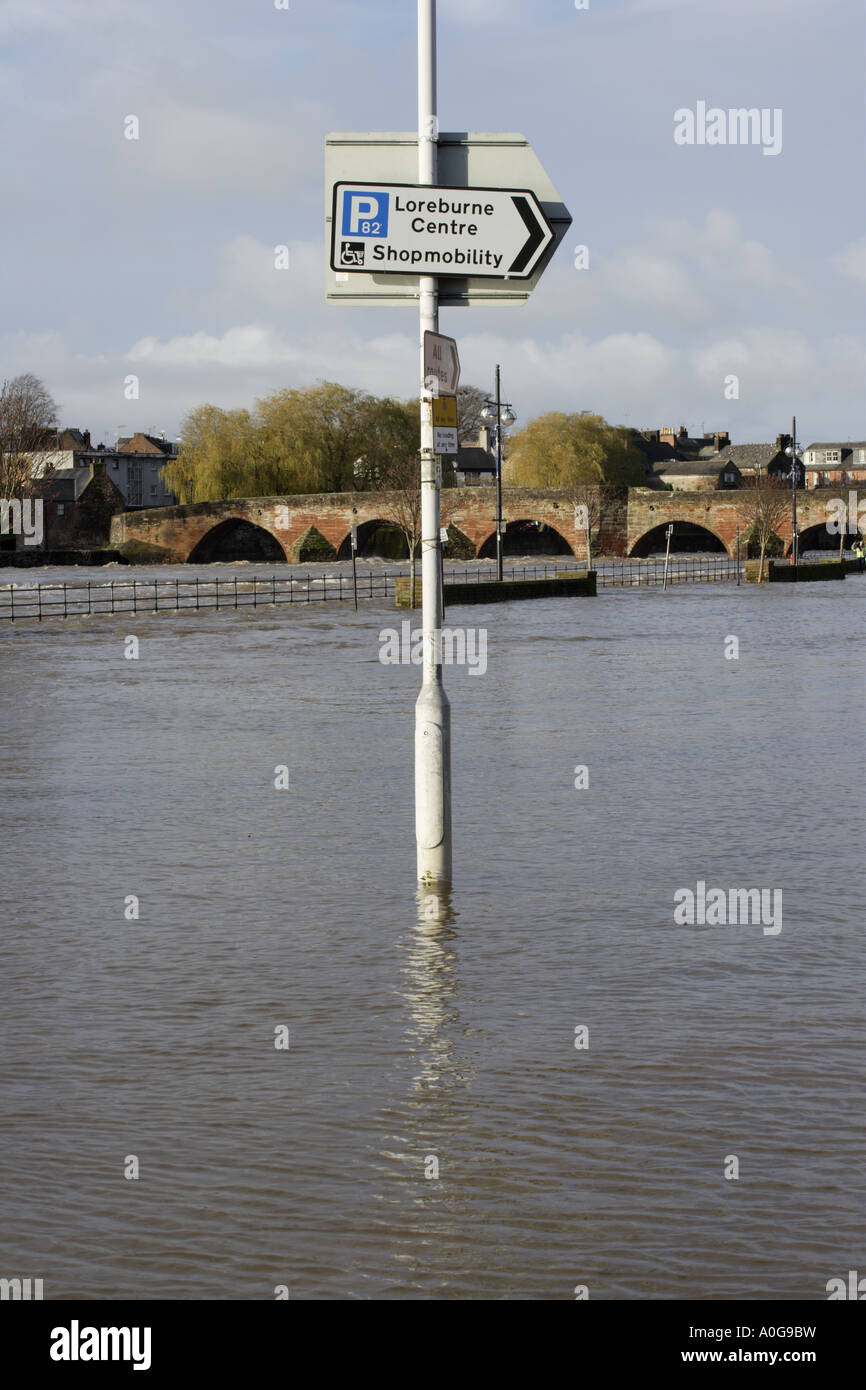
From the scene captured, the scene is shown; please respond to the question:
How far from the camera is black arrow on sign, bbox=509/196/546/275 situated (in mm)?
8273

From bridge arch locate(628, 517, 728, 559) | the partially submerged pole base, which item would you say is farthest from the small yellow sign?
bridge arch locate(628, 517, 728, 559)

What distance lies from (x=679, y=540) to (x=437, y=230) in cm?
11300

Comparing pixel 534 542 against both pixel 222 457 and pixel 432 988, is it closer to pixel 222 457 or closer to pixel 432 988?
pixel 222 457

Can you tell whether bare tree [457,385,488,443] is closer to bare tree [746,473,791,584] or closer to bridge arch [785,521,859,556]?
bridge arch [785,521,859,556]

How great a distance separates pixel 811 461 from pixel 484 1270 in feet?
615

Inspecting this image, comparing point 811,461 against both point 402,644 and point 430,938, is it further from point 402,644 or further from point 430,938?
point 430,938

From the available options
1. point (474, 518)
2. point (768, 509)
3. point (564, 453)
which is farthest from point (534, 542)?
point (768, 509)

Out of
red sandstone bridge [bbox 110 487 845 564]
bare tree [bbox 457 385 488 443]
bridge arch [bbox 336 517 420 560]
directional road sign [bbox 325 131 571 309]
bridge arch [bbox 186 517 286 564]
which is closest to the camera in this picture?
directional road sign [bbox 325 131 571 309]

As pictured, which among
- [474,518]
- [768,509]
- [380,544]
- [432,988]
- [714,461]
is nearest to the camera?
[432,988]

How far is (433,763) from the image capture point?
28.0ft

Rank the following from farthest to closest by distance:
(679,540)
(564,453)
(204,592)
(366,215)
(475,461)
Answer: (475,461)
(679,540)
(564,453)
(204,592)
(366,215)

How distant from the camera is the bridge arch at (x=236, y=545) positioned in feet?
342

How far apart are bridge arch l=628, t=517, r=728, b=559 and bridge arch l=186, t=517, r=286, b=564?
24540 mm

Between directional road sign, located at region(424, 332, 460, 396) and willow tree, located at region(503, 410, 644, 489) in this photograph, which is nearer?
directional road sign, located at region(424, 332, 460, 396)
